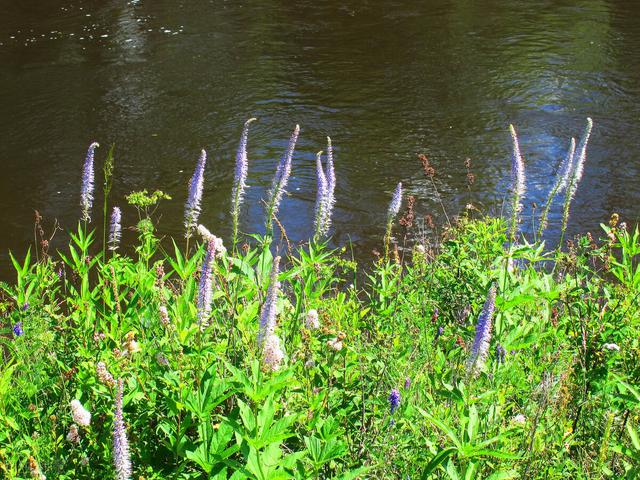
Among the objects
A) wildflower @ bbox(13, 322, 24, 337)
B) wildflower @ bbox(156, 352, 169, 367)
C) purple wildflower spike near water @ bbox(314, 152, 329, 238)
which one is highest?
purple wildflower spike near water @ bbox(314, 152, 329, 238)

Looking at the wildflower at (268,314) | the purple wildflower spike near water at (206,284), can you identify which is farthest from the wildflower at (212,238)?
the wildflower at (268,314)

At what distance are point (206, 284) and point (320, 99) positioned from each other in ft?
30.3

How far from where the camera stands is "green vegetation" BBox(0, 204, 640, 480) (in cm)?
262

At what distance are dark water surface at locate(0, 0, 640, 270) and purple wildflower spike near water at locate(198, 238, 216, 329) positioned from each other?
4.87m

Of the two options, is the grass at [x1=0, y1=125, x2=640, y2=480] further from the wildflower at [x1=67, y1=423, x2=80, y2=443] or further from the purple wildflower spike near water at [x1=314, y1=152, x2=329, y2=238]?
the purple wildflower spike near water at [x1=314, y1=152, x2=329, y2=238]

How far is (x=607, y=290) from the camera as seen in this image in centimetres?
393

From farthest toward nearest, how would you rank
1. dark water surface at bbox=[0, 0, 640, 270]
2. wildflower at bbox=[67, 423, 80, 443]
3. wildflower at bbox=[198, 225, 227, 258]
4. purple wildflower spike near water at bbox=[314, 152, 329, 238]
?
dark water surface at bbox=[0, 0, 640, 270], purple wildflower spike near water at bbox=[314, 152, 329, 238], wildflower at bbox=[67, 423, 80, 443], wildflower at bbox=[198, 225, 227, 258]

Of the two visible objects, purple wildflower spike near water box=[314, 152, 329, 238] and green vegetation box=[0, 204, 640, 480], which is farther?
purple wildflower spike near water box=[314, 152, 329, 238]

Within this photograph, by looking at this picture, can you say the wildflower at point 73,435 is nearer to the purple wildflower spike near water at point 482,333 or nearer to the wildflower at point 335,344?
the wildflower at point 335,344

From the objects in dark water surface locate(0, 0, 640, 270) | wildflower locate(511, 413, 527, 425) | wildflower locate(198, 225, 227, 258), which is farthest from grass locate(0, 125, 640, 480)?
dark water surface locate(0, 0, 640, 270)

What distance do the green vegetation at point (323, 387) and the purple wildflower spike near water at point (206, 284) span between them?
0.28 feet

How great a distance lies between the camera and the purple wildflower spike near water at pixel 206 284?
8.79 ft

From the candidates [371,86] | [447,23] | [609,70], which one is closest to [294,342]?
[371,86]

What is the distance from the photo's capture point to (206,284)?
9.20 ft
